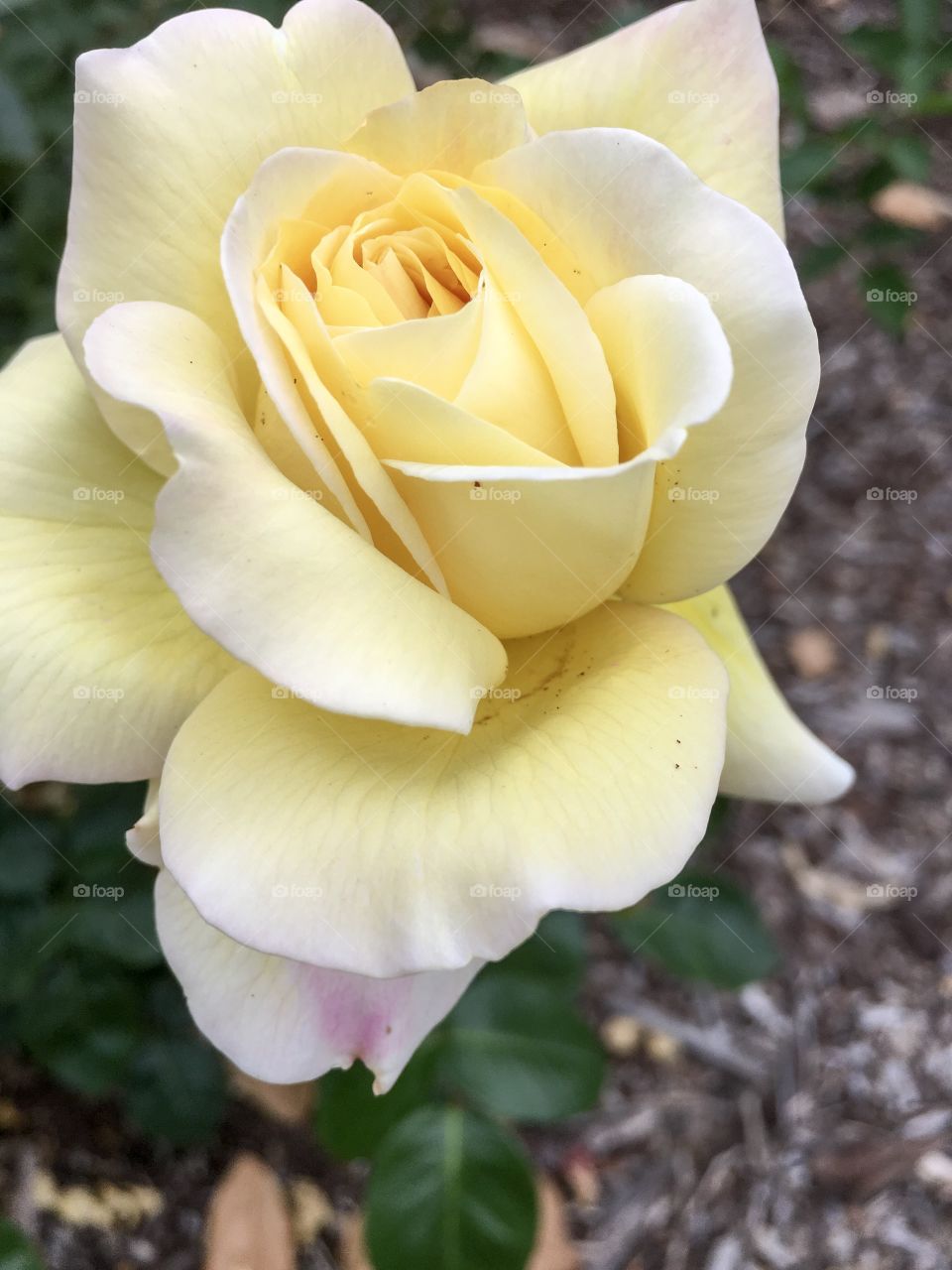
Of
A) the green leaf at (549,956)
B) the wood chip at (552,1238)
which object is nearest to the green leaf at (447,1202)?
the green leaf at (549,956)

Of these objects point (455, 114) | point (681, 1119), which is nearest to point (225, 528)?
point (455, 114)

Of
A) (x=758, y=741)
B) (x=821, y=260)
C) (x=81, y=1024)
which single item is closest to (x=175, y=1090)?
(x=81, y=1024)

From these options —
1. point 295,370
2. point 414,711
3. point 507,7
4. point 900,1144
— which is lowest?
point 900,1144

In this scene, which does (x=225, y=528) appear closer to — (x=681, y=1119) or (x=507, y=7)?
(x=681, y=1119)

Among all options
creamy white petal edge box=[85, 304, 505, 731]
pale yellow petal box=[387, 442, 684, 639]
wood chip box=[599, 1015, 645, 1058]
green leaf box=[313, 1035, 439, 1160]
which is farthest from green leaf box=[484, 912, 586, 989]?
creamy white petal edge box=[85, 304, 505, 731]

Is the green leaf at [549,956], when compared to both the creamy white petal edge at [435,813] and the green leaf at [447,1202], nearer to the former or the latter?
the green leaf at [447,1202]

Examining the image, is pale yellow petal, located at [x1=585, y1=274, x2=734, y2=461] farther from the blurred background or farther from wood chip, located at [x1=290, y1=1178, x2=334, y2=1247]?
wood chip, located at [x1=290, y1=1178, x2=334, y2=1247]
